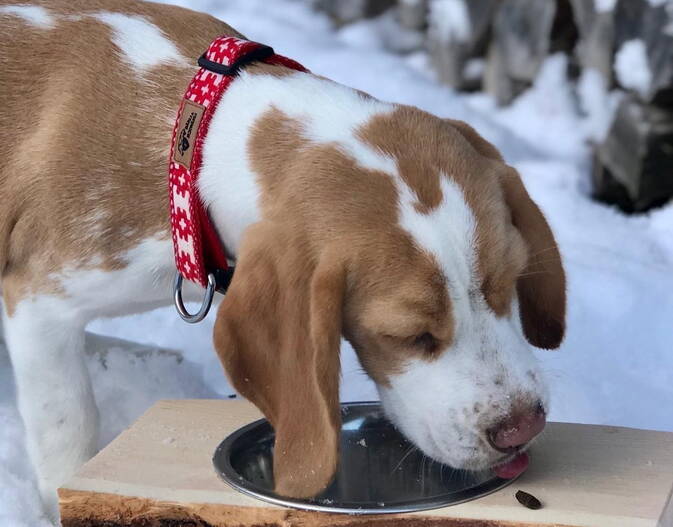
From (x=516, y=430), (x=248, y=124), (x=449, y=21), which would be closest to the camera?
(x=516, y=430)

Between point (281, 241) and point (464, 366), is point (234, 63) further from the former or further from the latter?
point (464, 366)

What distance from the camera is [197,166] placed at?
3104 millimetres

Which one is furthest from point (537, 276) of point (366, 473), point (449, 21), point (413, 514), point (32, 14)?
point (449, 21)

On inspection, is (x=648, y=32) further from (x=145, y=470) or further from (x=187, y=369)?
→ (x=145, y=470)

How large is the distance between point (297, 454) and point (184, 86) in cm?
115

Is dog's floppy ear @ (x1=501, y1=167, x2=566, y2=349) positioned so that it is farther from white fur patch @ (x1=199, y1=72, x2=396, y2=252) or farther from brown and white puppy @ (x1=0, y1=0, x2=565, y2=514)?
white fur patch @ (x1=199, y1=72, x2=396, y2=252)

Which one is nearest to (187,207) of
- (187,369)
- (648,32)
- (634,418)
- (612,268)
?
(187,369)

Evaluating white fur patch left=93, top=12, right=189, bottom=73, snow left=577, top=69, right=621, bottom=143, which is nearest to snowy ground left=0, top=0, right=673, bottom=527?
snow left=577, top=69, right=621, bottom=143

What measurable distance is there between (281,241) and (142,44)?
0.92 m

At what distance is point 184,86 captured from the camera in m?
3.29

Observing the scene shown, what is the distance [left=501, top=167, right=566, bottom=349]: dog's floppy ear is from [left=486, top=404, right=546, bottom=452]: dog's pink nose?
0.48 metres

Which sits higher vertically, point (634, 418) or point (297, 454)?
point (297, 454)

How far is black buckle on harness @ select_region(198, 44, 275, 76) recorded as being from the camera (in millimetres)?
3199

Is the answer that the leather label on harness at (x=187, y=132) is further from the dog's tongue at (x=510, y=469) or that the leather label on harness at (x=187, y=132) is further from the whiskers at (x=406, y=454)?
the dog's tongue at (x=510, y=469)
